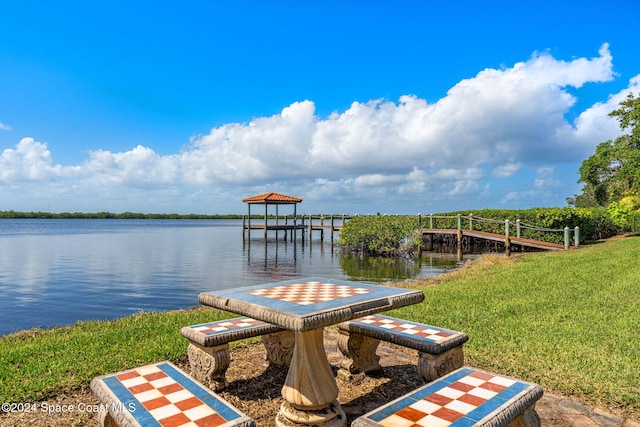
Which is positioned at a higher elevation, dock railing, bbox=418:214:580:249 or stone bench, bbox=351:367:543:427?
dock railing, bbox=418:214:580:249

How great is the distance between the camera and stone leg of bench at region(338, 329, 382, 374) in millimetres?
4338

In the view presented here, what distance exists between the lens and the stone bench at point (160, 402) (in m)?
2.35

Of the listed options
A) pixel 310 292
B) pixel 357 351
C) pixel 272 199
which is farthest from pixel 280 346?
pixel 272 199

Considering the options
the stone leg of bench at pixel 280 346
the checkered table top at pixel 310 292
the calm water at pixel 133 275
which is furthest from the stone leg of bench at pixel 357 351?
the calm water at pixel 133 275

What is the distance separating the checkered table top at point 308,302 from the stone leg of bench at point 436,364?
617mm

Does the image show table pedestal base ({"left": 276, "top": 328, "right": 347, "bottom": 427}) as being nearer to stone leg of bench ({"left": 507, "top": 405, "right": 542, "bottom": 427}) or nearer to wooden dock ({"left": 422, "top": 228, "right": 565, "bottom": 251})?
stone leg of bench ({"left": 507, "top": 405, "right": 542, "bottom": 427})

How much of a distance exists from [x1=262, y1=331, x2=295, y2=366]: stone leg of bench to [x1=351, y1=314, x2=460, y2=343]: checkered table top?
815 mm

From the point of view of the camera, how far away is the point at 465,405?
251cm

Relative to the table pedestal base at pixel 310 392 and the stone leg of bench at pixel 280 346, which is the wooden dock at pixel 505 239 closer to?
the stone leg of bench at pixel 280 346

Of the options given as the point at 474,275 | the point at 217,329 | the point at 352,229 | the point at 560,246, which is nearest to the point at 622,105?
the point at 560,246

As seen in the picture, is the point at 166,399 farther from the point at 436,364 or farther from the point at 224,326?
the point at 436,364

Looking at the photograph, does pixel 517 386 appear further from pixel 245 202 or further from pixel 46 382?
pixel 245 202

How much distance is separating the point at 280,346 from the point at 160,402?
207cm

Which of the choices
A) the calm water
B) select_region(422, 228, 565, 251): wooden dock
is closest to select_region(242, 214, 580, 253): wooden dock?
select_region(422, 228, 565, 251): wooden dock
